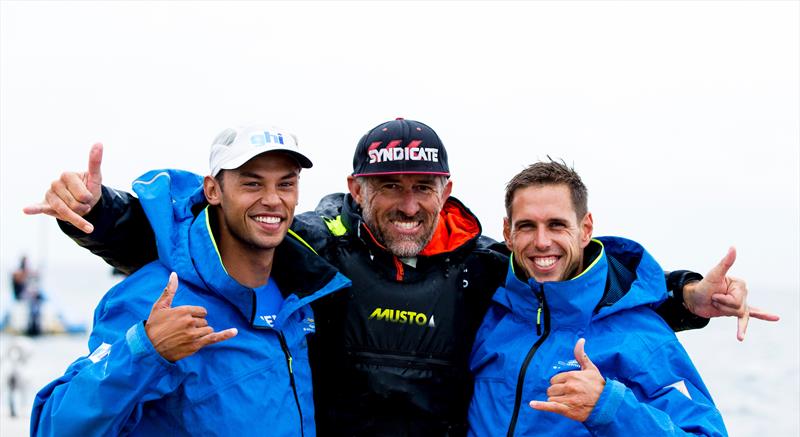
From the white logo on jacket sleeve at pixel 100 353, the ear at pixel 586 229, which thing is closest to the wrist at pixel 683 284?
the ear at pixel 586 229

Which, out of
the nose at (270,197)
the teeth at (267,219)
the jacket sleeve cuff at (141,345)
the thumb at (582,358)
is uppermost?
the nose at (270,197)

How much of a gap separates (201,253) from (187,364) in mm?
502

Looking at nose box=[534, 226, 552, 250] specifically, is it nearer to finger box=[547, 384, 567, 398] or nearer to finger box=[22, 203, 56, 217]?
finger box=[547, 384, 567, 398]

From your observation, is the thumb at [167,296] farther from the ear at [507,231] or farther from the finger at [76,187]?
the ear at [507,231]

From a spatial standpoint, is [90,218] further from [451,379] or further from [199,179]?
[451,379]

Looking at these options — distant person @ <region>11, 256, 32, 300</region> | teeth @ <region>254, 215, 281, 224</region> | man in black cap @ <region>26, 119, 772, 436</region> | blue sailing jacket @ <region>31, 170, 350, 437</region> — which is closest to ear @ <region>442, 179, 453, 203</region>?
man in black cap @ <region>26, 119, 772, 436</region>

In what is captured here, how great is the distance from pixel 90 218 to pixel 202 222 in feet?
1.63

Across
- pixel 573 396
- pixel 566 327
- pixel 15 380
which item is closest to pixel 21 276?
pixel 15 380

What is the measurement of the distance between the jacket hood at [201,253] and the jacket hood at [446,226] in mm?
367

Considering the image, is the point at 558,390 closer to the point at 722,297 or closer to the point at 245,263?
the point at 722,297

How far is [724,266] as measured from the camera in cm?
391

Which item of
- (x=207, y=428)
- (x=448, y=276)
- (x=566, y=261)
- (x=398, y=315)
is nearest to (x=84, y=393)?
(x=207, y=428)

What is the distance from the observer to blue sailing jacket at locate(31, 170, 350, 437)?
310 cm

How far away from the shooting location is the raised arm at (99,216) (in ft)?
10.9
